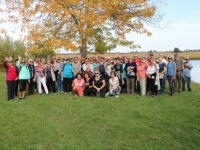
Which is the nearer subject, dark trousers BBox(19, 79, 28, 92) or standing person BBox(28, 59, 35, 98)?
dark trousers BBox(19, 79, 28, 92)

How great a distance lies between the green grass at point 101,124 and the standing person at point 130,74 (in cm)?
137

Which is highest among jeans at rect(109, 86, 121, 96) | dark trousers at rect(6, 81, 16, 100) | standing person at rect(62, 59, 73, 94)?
standing person at rect(62, 59, 73, 94)

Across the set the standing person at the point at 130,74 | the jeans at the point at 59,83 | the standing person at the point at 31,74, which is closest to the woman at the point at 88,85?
the jeans at the point at 59,83

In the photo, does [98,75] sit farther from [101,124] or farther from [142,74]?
[101,124]

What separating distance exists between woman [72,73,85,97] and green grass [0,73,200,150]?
1.14 metres

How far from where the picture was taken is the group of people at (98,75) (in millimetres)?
9273

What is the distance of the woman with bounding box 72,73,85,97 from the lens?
9785 millimetres

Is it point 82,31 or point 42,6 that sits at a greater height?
point 42,6

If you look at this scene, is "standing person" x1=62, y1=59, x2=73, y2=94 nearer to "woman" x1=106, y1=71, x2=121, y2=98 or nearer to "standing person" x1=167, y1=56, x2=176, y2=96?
"woman" x1=106, y1=71, x2=121, y2=98

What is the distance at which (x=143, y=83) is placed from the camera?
9578mm

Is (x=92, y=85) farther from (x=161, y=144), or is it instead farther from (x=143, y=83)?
(x=161, y=144)

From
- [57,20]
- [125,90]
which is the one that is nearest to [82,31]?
[57,20]

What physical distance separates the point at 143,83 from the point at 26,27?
639 cm

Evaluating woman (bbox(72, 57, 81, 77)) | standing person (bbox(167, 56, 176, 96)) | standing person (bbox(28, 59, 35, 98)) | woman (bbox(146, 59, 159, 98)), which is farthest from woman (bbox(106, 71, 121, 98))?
standing person (bbox(28, 59, 35, 98))
